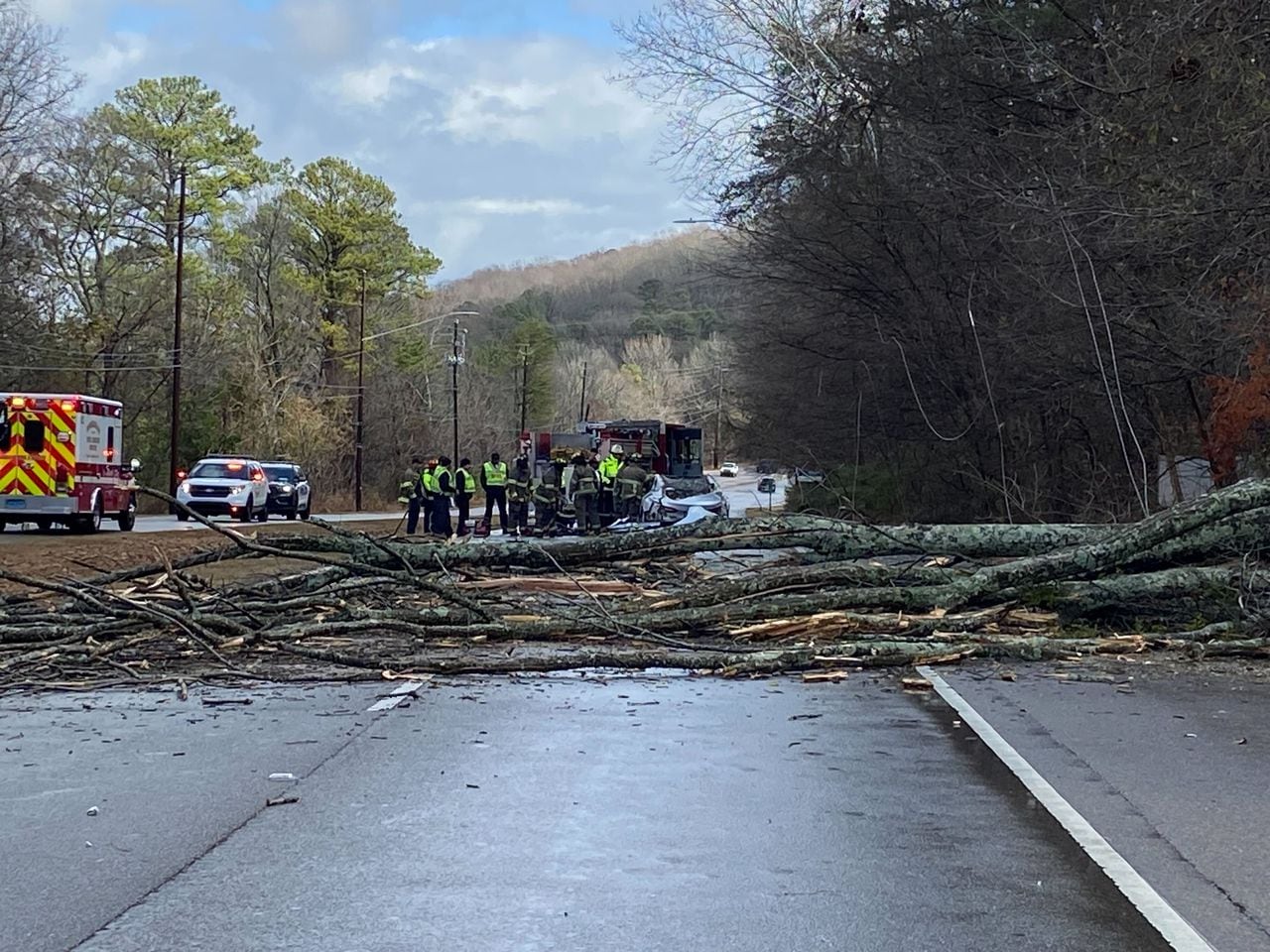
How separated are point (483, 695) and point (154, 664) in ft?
9.99

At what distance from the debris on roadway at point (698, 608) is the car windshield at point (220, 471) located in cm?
2333

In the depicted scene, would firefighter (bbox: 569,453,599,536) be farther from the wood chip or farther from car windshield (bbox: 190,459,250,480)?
the wood chip

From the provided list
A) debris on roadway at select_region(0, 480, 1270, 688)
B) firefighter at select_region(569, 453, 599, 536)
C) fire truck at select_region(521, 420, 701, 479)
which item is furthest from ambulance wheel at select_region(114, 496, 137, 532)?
debris on roadway at select_region(0, 480, 1270, 688)

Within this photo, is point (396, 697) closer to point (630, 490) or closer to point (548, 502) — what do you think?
point (548, 502)

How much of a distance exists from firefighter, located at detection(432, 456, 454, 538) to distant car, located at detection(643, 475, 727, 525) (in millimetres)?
4220

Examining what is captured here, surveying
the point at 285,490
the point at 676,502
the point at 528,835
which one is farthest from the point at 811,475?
the point at 528,835

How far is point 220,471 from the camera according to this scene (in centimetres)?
3766

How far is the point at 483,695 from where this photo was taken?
396 inches

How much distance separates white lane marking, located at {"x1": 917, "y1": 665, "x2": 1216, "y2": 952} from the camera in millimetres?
4836

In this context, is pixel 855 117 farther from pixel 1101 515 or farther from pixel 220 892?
pixel 220 892

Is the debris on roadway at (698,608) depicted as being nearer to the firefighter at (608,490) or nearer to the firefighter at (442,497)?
the firefighter at (442,497)

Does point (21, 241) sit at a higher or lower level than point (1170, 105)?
higher

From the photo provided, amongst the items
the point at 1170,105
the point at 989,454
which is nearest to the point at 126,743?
the point at 1170,105

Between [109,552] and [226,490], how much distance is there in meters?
14.7
